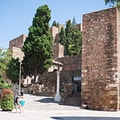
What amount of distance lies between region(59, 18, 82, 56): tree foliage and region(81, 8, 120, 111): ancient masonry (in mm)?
19059

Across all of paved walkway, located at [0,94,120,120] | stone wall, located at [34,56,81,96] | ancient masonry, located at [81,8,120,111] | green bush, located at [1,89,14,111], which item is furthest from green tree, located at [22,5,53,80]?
green bush, located at [1,89,14,111]

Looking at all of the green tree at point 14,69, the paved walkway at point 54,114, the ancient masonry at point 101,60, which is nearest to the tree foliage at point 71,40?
the green tree at point 14,69

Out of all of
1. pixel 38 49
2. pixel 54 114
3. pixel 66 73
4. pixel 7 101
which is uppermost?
pixel 38 49

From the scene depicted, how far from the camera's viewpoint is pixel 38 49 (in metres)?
28.1

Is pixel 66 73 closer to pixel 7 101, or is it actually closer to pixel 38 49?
pixel 38 49

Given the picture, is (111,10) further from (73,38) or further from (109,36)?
(73,38)

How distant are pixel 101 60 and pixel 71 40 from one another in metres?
24.1

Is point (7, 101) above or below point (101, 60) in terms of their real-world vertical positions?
below

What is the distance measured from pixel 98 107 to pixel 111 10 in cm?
605

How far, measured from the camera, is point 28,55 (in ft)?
93.5

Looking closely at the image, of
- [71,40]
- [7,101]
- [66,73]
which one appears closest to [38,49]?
[66,73]

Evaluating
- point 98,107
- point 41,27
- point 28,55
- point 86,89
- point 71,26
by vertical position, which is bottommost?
point 98,107

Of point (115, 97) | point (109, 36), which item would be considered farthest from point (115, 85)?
point (109, 36)

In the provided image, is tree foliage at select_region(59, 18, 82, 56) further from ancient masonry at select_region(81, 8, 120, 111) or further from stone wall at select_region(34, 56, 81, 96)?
ancient masonry at select_region(81, 8, 120, 111)
